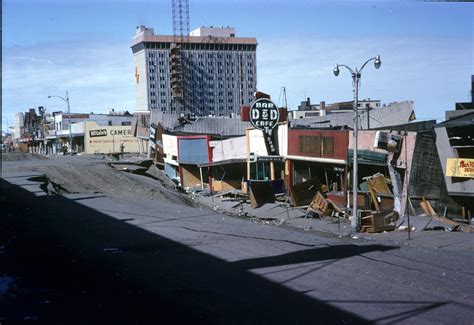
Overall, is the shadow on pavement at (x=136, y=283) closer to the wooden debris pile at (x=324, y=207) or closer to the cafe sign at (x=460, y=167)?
the cafe sign at (x=460, y=167)

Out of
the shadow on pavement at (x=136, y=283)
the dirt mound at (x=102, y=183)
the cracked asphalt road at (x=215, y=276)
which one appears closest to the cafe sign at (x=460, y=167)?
the cracked asphalt road at (x=215, y=276)

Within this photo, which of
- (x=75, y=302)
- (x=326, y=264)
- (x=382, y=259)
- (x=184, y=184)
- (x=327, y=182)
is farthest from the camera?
(x=184, y=184)

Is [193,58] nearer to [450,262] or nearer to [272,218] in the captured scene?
[272,218]

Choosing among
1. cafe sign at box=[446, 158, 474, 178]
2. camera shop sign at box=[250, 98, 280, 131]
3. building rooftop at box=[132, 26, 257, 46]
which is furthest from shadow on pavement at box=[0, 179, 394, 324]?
building rooftop at box=[132, 26, 257, 46]

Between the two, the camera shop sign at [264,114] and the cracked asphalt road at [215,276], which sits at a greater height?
the camera shop sign at [264,114]

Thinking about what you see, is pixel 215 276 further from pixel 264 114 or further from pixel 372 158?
pixel 264 114

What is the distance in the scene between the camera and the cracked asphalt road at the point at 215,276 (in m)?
8.50

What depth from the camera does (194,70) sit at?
17388 cm

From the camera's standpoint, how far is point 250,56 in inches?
7062

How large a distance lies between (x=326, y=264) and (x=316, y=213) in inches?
627

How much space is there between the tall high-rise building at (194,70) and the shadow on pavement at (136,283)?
504 feet

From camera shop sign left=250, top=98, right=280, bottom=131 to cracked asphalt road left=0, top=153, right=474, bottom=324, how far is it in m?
17.0

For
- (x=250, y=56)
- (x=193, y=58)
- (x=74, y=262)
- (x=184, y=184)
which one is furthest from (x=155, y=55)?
(x=74, y=262)

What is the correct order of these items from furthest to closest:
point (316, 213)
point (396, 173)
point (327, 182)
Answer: point (327, 182) → point (316, 213) → point (396, 173)
